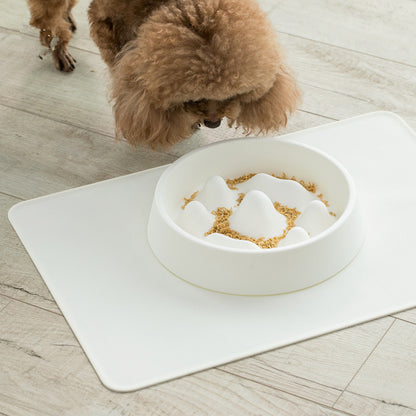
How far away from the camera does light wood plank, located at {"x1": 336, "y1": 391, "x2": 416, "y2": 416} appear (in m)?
1.10

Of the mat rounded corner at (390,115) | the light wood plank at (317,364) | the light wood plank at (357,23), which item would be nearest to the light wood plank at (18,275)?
the light wood plank at (317,364)

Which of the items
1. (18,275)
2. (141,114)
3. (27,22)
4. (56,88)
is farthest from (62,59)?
(18,275)

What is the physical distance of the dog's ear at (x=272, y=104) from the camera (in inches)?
55.6

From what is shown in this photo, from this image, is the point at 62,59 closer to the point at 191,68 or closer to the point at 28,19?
the point at 28,19

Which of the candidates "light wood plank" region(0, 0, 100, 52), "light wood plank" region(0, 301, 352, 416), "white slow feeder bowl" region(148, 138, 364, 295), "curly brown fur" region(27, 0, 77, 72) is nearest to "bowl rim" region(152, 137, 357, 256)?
"white slow feeder bowl" region(148, 138, 364, 295)

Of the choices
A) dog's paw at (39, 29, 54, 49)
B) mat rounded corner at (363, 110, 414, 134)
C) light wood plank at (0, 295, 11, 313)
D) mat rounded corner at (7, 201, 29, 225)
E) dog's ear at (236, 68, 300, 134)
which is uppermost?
dog's ear at (236, 68, 300, 134)

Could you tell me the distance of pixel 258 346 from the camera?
119cm

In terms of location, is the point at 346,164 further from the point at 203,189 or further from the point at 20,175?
the point at 20,175

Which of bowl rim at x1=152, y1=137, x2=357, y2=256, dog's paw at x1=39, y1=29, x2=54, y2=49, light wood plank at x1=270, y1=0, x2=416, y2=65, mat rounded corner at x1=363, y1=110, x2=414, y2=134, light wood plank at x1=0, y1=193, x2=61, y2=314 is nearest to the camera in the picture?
bowl rim at x1=152, y1=137, x2=357, y2=256

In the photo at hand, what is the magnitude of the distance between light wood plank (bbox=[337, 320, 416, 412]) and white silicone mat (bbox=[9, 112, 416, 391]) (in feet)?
0.16

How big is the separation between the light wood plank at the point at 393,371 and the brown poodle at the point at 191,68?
1.63 ft

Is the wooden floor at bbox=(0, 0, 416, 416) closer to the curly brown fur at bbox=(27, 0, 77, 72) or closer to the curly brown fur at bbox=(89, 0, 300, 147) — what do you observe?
the curly brown fur at bbox=(27, 0, 77, 72)

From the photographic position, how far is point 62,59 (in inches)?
74.5

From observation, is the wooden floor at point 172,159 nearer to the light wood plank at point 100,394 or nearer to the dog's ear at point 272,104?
the light wood plank at point 100,394
